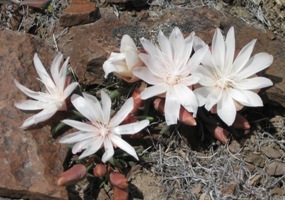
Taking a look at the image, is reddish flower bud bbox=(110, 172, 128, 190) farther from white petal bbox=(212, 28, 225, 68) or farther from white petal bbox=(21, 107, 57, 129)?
white petal bbox=(212, 28, 225, 68)

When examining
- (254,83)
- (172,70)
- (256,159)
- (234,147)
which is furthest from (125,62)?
(256,159)

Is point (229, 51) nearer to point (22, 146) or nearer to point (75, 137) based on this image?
point (75, 137)

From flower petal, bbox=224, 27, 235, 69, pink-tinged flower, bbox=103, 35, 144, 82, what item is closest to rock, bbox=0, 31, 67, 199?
pink-tinged flower, bbox=103, 35, 144, 82

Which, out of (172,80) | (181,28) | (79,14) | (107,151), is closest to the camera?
(107,151)

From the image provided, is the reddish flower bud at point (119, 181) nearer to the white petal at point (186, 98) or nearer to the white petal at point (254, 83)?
the white petal at point (186, 98)

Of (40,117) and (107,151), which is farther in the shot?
(40,117)

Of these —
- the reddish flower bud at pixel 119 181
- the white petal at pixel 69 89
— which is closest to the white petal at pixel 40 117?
the white petal at pixel 69 89
